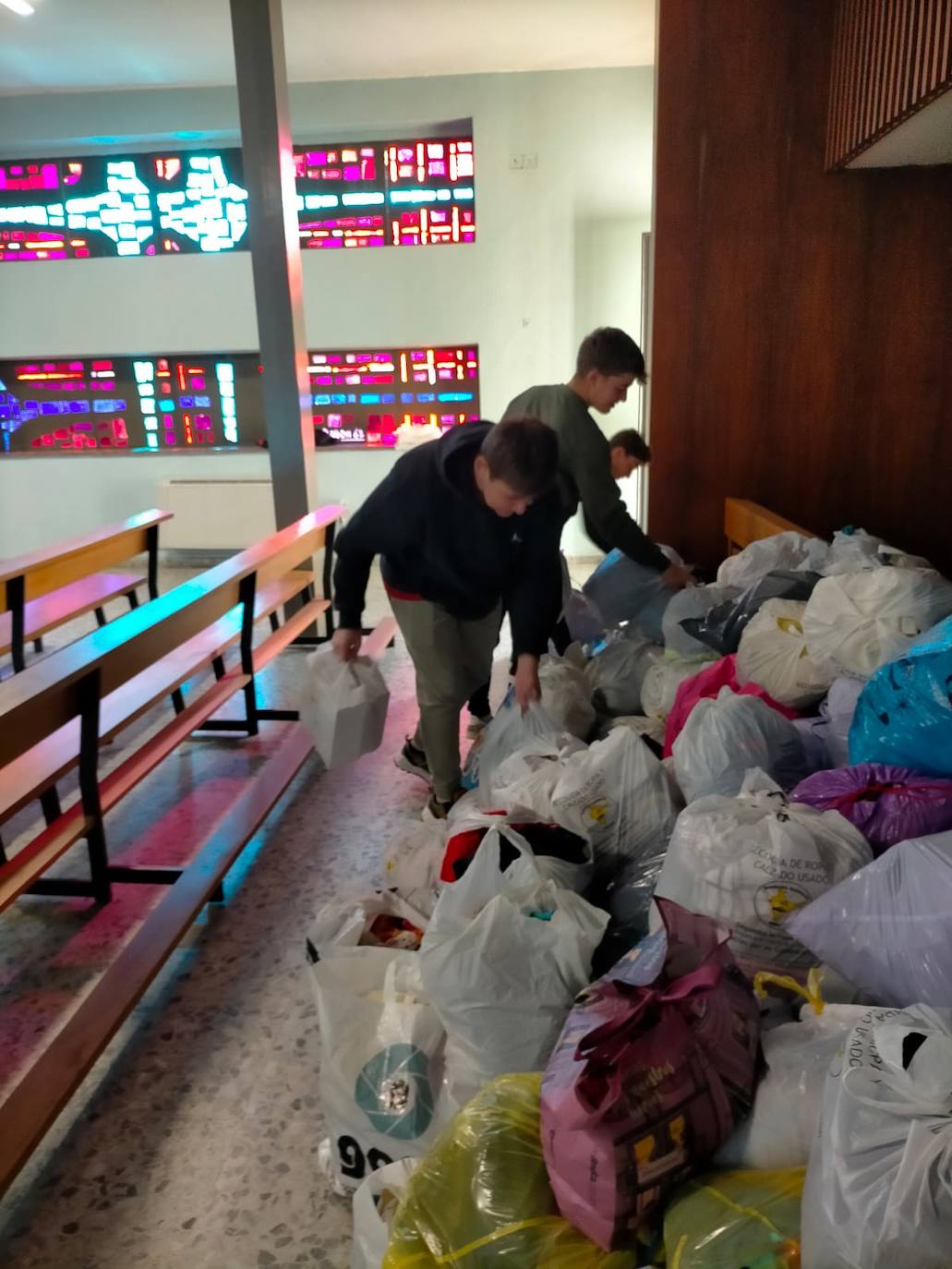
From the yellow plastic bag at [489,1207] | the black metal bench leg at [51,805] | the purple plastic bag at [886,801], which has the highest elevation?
the purple plastic bag at [886,801]

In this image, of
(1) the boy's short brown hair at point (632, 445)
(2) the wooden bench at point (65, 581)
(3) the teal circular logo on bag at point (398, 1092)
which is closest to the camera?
(3) the teal circular logo on bag at point (398, 1092)

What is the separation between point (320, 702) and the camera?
94.3 inches

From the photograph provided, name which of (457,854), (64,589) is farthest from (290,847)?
(64,589)

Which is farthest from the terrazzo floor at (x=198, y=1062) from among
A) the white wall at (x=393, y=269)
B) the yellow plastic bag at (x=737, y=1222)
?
the white wall at (x=393, y=269)

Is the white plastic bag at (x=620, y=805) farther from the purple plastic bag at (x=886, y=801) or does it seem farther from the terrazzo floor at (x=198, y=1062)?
the terrazzo floor at (x=198, y=1062)

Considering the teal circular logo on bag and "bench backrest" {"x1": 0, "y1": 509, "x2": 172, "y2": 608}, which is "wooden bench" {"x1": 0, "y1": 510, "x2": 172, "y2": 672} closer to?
"bench backrest" {"x1": 0, "y1": 509, "x2": 172, "y2": 608}

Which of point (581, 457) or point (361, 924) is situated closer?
point (361, 924)

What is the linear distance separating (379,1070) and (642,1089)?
1.77 ft

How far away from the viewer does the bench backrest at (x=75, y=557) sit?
3.60m

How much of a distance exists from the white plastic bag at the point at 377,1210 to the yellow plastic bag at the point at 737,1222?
34 cm

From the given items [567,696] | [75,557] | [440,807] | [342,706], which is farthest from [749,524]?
[75,557]

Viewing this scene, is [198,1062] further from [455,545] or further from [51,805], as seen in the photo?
[455,545]

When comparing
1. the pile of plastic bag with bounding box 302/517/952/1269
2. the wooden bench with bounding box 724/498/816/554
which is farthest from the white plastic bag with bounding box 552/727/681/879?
the wooden bench with bounding box 724/498/816/554

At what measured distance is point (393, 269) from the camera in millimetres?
5922
